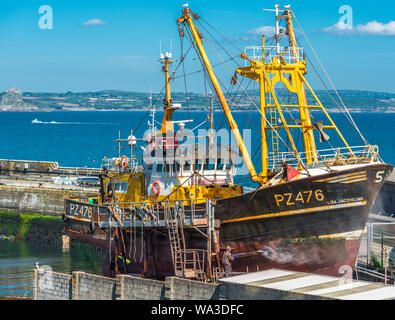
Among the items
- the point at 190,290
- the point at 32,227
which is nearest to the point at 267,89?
the point at 190,290

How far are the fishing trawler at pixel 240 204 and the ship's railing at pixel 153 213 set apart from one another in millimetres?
49

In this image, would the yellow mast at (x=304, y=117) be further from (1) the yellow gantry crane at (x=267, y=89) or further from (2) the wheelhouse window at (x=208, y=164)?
(2) the wheelhouse window at (x=208, y=164)

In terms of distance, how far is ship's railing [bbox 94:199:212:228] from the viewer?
2755cm

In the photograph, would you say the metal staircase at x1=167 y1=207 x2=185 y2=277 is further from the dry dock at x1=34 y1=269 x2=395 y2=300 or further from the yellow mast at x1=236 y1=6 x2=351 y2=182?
the yellow mast at x1=236 y1=6 x2=351 y2=182

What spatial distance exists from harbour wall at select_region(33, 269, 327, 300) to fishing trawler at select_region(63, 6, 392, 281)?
7.77 ft

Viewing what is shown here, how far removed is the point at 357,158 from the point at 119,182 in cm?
1303

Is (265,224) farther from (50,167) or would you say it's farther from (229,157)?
(50,167)

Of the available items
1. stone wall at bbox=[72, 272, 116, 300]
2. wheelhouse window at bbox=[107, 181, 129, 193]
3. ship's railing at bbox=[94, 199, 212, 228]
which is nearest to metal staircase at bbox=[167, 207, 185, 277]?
ship's railing at bbox=[94, 199, 212, 228]

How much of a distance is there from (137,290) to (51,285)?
450 centimetres

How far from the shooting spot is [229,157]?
31.3 metres

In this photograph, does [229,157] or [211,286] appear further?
[229,157]

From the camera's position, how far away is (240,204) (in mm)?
28000
